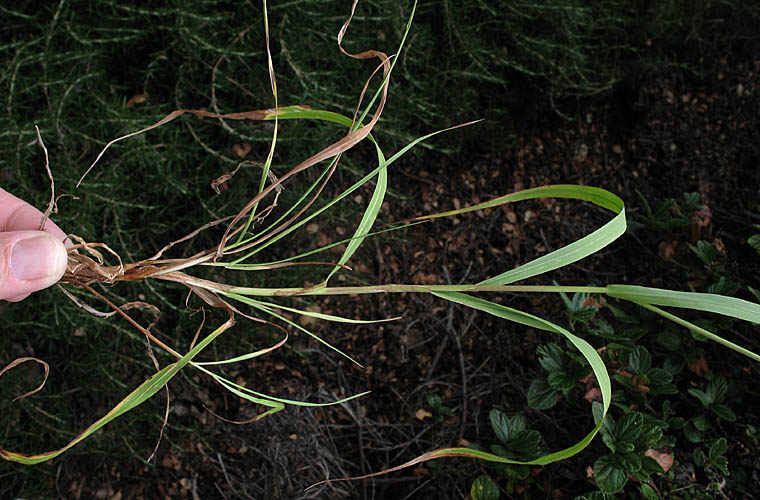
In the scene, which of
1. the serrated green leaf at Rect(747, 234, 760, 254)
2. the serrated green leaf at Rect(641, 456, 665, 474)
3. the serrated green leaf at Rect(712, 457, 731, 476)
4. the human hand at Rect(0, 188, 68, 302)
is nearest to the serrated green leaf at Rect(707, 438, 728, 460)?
the serrated green leaf at Rect(712, 457, 731, 476)

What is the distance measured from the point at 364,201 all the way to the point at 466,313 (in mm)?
395

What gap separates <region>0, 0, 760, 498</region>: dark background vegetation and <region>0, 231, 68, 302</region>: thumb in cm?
47

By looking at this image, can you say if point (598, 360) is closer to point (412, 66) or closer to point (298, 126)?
point (298, 126)

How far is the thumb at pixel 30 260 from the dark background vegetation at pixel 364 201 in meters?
0.47

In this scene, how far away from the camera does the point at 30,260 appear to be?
59cm

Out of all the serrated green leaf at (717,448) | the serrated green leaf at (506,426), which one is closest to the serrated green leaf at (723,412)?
the serrated green leaf at (717,448)

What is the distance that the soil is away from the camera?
117cm

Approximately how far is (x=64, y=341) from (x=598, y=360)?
3.94 feet

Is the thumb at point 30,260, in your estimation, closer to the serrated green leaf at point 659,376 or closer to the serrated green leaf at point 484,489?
the serrated green leaf at point 484,489

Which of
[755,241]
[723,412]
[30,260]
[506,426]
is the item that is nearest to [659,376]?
[723,412]

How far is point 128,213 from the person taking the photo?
123cm

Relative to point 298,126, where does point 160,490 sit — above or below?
below

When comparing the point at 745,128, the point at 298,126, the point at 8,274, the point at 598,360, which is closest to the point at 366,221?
the point at 598,360

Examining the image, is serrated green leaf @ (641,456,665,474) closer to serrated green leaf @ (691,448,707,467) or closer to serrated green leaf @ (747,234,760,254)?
serrated green leaf @ (691,448,707,467)
